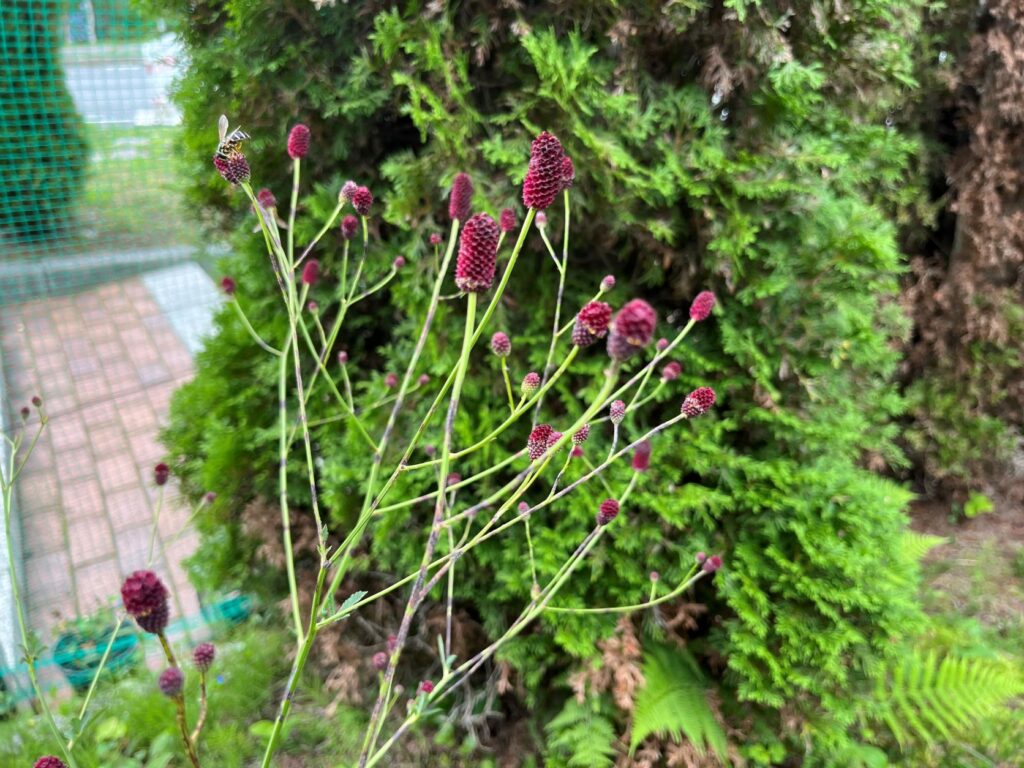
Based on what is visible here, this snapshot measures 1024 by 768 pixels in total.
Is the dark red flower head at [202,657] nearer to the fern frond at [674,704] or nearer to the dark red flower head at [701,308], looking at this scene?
the dark red flower head at [701,308]

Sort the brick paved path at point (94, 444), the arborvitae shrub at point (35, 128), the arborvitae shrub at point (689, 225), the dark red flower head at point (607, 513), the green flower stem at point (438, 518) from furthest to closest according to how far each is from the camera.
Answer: the arborvitae shrub at point (35, 128)
the brick paved path at point (94, 444)
the arborvitae shrub at point (689, 225)
the dark red flower head at point (607, 513)
the green flower stem at point (438, 518)

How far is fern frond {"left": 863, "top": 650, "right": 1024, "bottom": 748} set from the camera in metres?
2.06

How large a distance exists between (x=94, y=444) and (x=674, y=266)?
3.53 m

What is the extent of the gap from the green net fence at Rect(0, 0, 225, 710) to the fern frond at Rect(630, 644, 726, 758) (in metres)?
1.89

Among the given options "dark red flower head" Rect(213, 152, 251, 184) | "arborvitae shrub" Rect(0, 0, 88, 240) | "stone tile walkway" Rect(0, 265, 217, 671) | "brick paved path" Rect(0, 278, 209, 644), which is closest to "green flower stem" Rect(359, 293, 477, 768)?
"dark red flower head" Rect(213, 152, 251, 184)

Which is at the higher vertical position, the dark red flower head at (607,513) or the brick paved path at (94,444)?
Result: the dark red flower head at (607,513)

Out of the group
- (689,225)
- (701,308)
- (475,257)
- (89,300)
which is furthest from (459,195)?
(89,300)

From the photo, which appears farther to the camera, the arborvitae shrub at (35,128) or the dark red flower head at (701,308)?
the arborvitae shrub at (35,128)

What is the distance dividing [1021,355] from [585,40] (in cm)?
303

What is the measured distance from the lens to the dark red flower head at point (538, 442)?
0.85 metres

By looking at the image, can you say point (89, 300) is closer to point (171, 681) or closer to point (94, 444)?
point (94, 444)

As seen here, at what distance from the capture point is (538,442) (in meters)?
0.86

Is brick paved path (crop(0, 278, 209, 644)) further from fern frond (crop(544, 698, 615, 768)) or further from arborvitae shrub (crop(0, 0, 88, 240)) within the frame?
fern frond (crop(544, 698, 615, 768))

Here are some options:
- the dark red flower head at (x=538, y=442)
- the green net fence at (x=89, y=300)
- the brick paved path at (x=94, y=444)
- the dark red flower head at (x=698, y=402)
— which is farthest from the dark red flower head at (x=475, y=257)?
the green net fence at (x=89, y=300)
